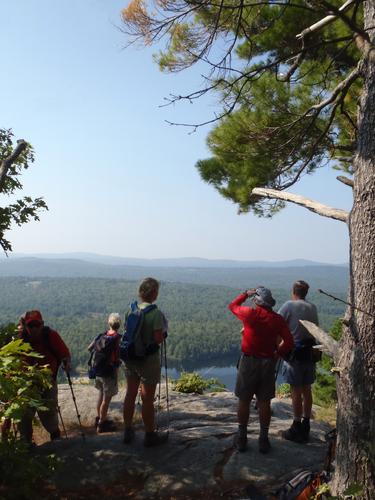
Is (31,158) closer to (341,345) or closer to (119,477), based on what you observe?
(119,477)

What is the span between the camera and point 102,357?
21.9ft

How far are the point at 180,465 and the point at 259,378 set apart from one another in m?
1.50

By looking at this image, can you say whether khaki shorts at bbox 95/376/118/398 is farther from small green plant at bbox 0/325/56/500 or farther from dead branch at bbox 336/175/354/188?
dead branch at bbox 336/175/354/188

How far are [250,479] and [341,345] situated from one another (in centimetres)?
204

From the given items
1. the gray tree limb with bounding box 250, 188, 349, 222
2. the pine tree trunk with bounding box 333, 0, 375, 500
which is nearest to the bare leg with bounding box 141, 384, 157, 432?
the pine tree trunk with bounding box 333, 0, 375, 500

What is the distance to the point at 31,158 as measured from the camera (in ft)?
23.2

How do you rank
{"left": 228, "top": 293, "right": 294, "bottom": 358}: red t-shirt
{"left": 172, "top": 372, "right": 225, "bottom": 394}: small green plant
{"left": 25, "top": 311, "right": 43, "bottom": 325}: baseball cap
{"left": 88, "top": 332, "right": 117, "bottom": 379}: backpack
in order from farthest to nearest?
1. {"left": 172, "top": 372, "right": 225, "bottom": 394}: small green plant
2. {"left": 88, "top": 332, "right": 117, "bottom": 379}: backpack
3. {"left": 25, "top": 311, "right": 43, "bottom": 325}: baseball cap
4. {"left": 228, "top": 293, "right": 294, "bottom": 358}: red t-shirt

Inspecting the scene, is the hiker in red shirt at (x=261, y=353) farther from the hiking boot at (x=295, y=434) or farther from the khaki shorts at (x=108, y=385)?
the khaki shorts at (x=108, y=385)

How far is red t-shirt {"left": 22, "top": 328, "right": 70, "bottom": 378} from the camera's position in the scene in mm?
5637

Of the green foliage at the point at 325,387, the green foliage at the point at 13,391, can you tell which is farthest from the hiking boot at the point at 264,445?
the green foliage at the point at 325,387

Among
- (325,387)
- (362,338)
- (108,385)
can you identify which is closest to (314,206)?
(362,338)

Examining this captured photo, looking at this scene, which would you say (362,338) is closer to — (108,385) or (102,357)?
(102,357)

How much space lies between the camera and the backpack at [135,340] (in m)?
5.42

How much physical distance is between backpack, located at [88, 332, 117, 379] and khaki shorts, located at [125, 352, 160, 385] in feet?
3.66
